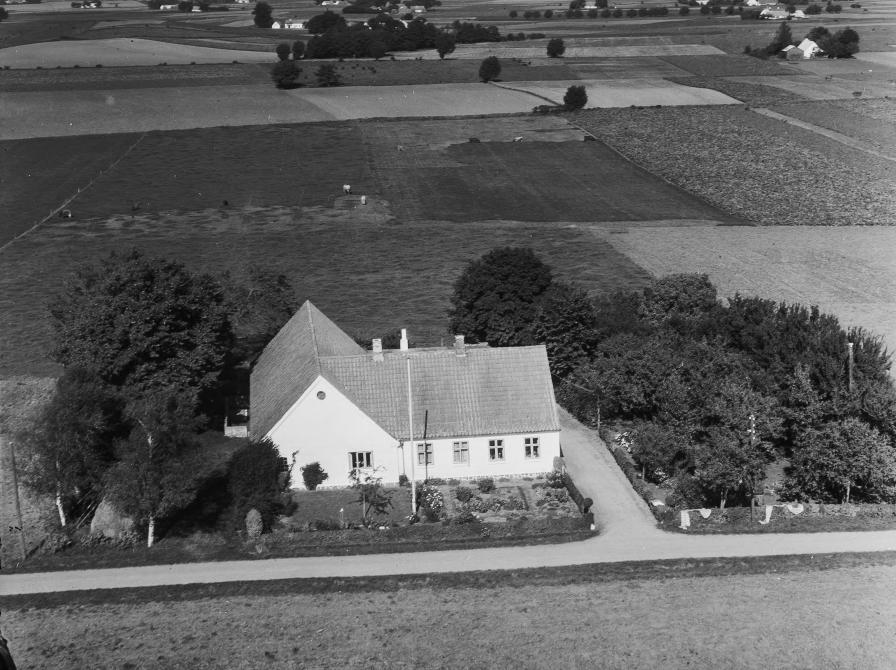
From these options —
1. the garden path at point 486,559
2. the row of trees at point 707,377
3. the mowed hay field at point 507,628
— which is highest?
the row of trees at point 707,377

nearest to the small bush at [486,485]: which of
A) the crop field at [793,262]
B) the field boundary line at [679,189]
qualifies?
the crop field at [793,262]

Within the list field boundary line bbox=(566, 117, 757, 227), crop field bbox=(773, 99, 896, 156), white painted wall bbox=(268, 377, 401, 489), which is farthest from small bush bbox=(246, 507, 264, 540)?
crop field bbox=(773, 99, 896, 156)

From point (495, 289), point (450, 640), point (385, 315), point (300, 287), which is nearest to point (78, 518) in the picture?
point (450, 640)

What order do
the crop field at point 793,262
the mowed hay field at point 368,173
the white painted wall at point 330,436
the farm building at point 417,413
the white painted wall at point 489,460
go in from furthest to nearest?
the mowed hay field at point 368,173 → the crop field at point 793,262 → the white painted wall at point 489,460 → the farm building at point 417,413 → the white painted wall at point 330,436

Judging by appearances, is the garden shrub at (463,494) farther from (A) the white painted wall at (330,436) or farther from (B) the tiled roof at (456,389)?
(A) the white painted wall at (330,436)

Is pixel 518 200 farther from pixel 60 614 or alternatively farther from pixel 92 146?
pixel 60 614

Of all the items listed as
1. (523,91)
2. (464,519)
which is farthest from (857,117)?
(464,519)
